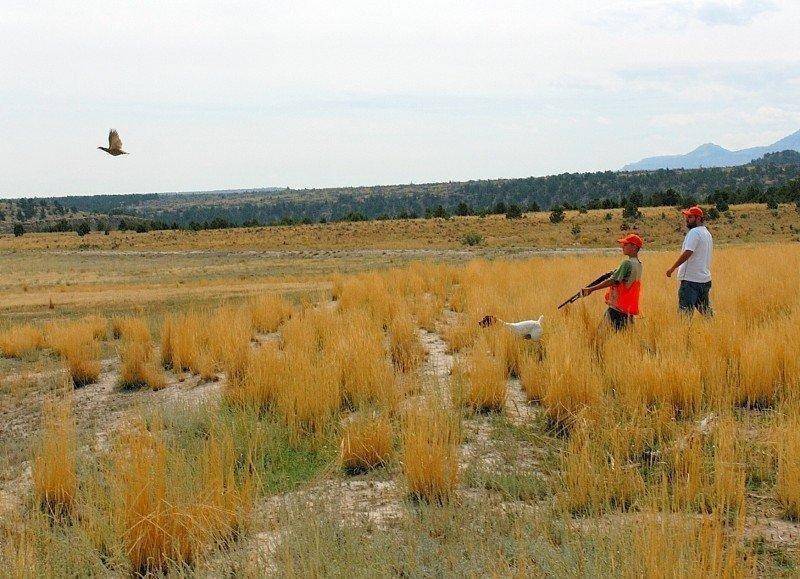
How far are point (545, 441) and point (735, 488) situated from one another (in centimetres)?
184

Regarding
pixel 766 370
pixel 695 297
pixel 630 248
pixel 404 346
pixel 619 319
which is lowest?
pixel 404 346

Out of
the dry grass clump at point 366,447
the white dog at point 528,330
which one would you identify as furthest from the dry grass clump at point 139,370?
the white dog at point 528,330

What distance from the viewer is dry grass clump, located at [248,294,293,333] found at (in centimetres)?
1305

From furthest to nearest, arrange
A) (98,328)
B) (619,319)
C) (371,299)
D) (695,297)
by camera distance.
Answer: (371,299), (98,328), (695,297), (619,319)

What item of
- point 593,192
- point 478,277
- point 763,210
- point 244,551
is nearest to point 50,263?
point 478,277

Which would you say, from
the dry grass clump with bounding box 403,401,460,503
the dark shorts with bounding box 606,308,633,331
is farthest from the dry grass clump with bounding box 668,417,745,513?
the dark shorts with bounding box 606,308,633,331

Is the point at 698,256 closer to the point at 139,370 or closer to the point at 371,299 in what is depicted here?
the point at 371,299

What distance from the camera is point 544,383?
7.07 metres

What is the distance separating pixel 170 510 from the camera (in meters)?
4.23

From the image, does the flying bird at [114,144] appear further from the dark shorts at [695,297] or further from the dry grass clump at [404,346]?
the dark shorts at [695,297]

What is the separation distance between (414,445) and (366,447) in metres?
0.77

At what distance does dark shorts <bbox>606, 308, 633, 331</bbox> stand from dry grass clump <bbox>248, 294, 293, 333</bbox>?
681 centimetres

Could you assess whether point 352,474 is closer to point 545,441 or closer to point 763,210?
point 545,441

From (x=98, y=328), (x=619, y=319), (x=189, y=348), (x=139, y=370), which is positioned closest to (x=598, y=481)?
(x=619, y=319)
